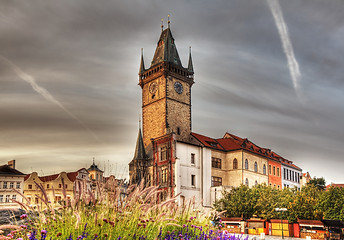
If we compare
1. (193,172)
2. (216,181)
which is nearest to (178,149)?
(193,172)

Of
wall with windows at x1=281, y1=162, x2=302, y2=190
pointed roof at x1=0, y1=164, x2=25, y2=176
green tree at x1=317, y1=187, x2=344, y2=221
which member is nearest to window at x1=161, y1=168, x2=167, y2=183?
green tree at x1=317, y1=187, x2=344, y2=221

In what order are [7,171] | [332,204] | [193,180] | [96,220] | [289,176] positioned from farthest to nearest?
1. [289,176]
2. [7,171]
3. [193,180]
4. [332,204]
5. [96,220]

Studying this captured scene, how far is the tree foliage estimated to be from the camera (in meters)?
33.2

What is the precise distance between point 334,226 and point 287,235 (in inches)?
221

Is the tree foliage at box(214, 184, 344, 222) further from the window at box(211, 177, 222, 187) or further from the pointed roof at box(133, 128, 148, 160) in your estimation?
the pointed roof at box(133, 128, 148, 160)

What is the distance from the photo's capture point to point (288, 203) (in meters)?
38.0

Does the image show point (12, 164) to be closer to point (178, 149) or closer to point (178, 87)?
point (178, 87)

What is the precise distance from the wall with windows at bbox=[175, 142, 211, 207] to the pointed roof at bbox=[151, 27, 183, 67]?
618 inches

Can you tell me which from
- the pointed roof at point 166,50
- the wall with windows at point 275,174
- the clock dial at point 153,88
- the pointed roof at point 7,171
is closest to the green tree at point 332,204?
the wall with windows at point 275,174

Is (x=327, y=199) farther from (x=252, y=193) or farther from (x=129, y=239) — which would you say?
(x=129, y=239)

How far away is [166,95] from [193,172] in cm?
1276

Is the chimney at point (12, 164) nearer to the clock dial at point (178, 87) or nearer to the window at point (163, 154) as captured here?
the window at point (163, 154)

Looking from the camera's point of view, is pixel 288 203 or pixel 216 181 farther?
pixel 216 181

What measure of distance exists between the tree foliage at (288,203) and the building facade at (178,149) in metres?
6.42
